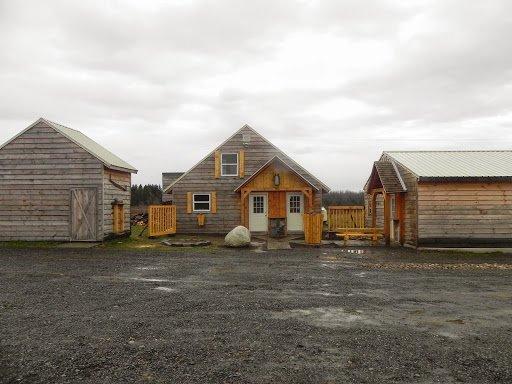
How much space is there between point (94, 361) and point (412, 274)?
9.63 m

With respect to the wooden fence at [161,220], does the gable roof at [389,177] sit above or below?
above

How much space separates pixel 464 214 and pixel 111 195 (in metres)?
16.3

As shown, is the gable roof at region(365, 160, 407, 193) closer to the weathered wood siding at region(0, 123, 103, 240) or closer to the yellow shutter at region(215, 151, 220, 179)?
the yellow shutter at region(215, 151, 220, 179)

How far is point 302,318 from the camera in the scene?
26.2 ft

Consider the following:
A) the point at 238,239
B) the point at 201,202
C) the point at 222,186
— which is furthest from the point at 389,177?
the point at 201,202

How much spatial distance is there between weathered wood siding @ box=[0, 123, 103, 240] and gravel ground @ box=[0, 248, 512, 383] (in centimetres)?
715

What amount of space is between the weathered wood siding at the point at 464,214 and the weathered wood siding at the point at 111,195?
1417 centimetres

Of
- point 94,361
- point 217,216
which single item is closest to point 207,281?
point 94,361

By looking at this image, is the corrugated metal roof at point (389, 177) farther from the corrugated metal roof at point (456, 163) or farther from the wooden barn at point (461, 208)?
the wooden barn at point (461, 208)

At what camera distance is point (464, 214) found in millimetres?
→ 19422

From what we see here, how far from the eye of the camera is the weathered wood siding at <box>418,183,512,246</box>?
1934 cm

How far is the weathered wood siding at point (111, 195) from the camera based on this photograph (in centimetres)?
2144

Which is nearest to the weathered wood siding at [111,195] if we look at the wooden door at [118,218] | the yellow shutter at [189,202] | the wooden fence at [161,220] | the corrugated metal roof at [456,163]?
the wooden door at [118,218]

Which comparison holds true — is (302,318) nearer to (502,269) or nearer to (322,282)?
(322,282)
